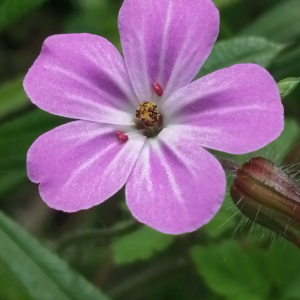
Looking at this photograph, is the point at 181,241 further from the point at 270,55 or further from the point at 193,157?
the point at 193,157

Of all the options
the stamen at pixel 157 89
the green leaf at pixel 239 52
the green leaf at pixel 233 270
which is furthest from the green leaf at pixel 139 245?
the stamen at pixel 157 89

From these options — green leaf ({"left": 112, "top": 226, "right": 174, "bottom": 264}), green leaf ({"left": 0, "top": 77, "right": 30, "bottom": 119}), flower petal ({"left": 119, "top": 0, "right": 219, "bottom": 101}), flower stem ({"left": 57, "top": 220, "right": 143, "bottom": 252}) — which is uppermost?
flower petal ({"left": 119, "top": 0, "right": 219, "bottom": 101})

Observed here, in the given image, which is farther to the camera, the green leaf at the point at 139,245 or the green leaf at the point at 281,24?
the green leaf at the point at 281,24

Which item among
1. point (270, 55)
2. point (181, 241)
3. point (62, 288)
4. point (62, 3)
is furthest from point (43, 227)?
point (270, 55)

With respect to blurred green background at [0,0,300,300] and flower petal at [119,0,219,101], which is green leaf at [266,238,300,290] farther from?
flower petal at [119,0,219,101]

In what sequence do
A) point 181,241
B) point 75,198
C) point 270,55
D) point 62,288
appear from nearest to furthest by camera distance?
1. point 75,198
2. point 62,288
3. point 270,55
4. point 181,241

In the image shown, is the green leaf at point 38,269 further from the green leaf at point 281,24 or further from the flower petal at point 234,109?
the green leaf at point 281,24

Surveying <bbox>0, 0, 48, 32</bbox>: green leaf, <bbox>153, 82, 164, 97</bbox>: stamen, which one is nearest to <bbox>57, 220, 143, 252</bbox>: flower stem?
<bbox>153, 82, 164, 97</bbox>: stamen
